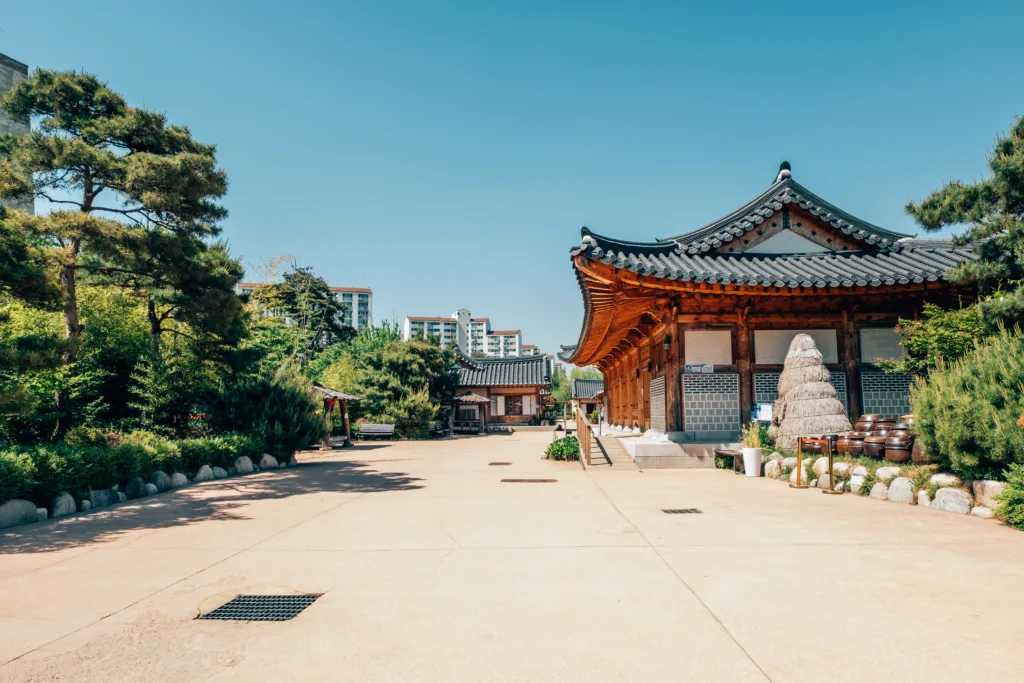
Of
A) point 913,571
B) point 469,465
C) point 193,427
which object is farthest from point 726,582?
point 193,427

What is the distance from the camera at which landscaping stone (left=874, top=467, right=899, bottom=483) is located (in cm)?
770

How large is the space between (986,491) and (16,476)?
11012mm

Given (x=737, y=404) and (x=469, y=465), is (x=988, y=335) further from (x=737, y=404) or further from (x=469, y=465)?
(x=469, y=465)

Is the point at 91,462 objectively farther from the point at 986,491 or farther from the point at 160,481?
the point at 986,491

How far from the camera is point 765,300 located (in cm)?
1215

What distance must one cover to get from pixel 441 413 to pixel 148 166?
26.8m

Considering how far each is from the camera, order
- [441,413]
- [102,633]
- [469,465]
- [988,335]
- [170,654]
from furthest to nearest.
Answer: [441,413], [469,465], [988,335], [102,633], [170,654]

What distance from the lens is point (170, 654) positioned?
3.11 m

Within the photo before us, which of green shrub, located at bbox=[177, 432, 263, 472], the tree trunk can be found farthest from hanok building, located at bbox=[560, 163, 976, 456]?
the tree trunk

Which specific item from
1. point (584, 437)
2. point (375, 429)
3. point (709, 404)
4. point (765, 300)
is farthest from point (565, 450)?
point (375, 429)

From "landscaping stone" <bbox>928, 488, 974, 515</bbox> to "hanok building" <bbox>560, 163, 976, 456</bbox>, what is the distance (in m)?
4.99

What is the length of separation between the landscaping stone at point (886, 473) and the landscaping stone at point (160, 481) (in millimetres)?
10803

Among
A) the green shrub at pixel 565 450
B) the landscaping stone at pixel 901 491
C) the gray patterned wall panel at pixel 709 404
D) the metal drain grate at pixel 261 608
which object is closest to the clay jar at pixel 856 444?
the landscaping stone at pixel 901 491

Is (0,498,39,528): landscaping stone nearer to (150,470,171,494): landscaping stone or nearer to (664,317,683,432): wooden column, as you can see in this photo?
(150,470,171,494): landscaping stone
